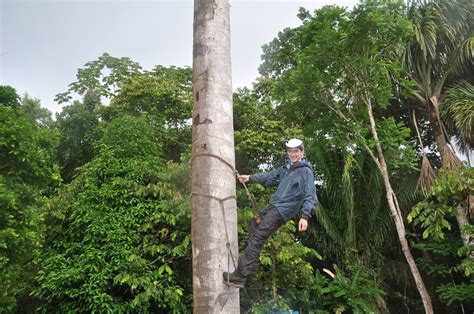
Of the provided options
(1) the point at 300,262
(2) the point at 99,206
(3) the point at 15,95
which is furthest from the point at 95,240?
(1) the point at 300,262

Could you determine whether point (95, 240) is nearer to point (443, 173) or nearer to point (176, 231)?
point (176, 231)

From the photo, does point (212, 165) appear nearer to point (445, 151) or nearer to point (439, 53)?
point (445, 151)

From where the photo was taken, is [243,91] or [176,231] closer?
[176,231]

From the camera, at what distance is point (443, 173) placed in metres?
9.24

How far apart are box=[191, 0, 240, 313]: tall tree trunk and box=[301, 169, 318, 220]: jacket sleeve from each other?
2.03 feet

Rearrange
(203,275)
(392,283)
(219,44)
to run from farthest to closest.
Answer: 1. (392,283)
2. (219,44)
3. (203,275)

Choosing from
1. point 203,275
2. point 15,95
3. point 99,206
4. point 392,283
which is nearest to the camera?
point 203,275

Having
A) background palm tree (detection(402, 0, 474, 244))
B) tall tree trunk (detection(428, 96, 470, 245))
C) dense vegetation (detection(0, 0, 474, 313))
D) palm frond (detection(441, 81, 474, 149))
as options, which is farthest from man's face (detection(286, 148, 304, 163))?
background palm tree (detection(402, 0, 474, 244))

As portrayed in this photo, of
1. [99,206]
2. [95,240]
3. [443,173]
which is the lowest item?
[95,240]

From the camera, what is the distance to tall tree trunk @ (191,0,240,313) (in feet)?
7.75

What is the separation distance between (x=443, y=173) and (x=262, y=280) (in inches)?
157

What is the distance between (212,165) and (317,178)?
346 inches

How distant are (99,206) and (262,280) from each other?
10.5 ft

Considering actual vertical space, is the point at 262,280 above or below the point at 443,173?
below
